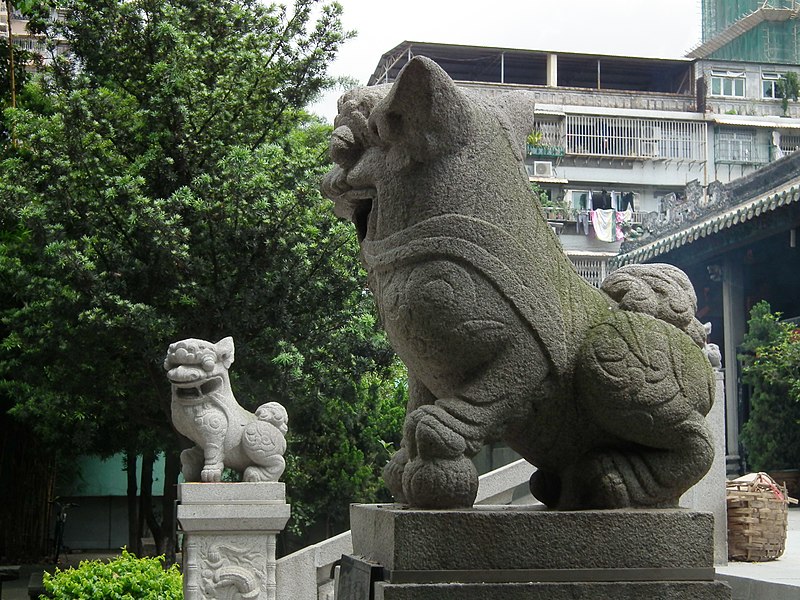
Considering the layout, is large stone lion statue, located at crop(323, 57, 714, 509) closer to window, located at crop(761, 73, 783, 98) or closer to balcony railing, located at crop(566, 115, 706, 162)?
balcony railing, located at crop(566, 115, 706, 162)

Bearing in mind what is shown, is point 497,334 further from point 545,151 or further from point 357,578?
point 545,151

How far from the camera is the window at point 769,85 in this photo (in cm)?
2645

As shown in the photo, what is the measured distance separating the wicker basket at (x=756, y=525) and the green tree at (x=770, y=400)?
21.3 feet

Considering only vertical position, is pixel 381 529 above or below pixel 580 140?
below

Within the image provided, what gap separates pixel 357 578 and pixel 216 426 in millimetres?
4257

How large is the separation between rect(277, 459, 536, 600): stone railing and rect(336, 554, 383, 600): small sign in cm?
399

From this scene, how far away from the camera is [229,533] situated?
7070mm

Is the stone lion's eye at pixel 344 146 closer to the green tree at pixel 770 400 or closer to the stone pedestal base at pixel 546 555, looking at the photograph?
the stone pedestal base at pixel 546 555

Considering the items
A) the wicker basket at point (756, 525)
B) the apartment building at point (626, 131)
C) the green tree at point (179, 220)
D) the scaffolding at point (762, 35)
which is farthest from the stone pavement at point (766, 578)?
the scaffolding at point (762, 35)

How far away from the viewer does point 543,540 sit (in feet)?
10.2

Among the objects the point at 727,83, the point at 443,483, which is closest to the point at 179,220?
the point at 443,483

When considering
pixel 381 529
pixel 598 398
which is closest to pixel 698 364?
pixel 598 398

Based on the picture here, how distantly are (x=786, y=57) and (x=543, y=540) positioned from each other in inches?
1143

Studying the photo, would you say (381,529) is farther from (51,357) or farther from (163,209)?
(51,357)
